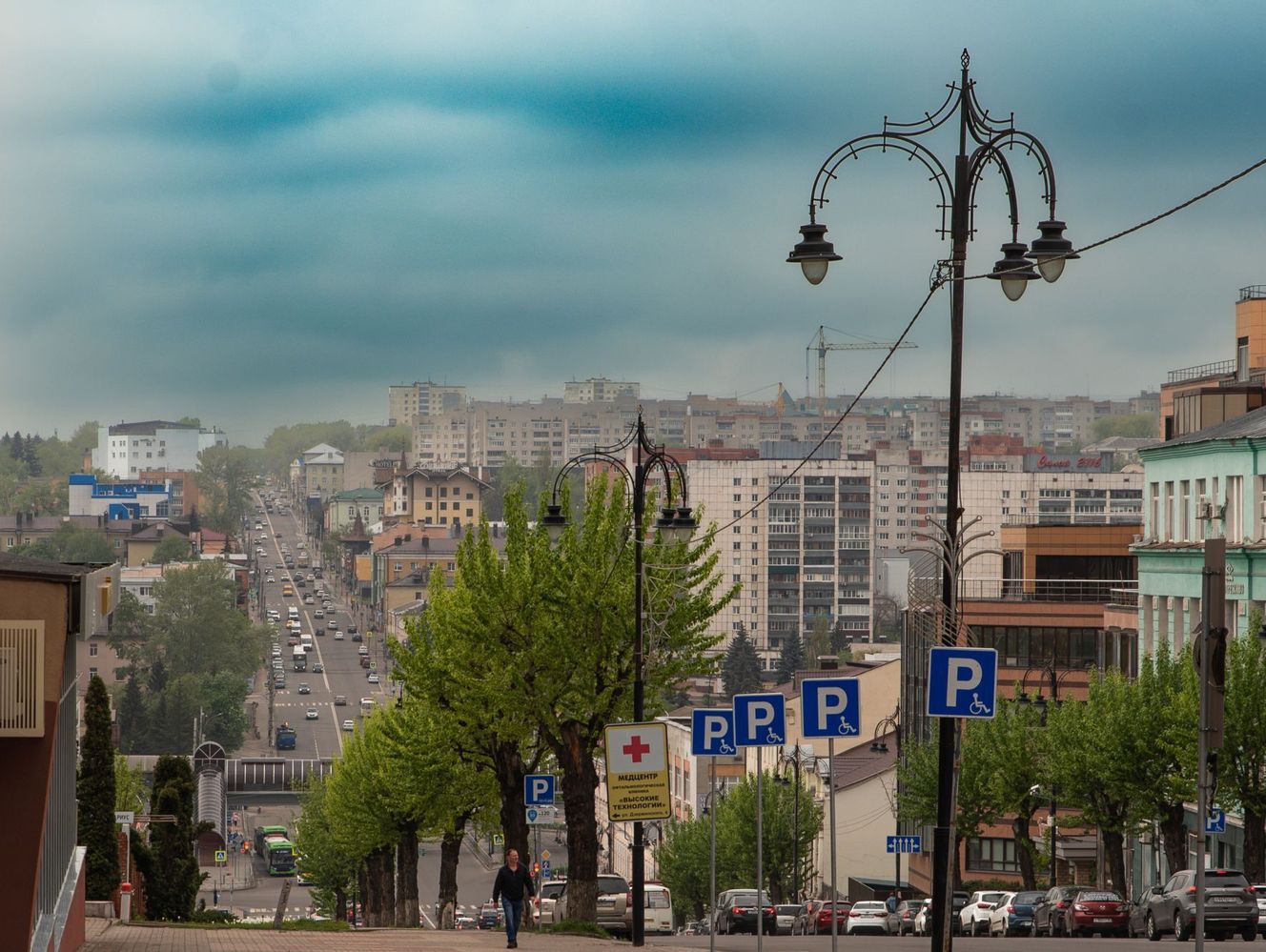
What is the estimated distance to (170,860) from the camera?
43844 millimetres

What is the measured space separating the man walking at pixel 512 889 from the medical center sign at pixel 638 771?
3731 mm

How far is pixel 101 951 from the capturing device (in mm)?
23094

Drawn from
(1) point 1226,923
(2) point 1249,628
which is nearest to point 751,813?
(2) point 1249,628

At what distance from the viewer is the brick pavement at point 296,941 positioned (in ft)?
83.0

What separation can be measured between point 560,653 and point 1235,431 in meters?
26.7

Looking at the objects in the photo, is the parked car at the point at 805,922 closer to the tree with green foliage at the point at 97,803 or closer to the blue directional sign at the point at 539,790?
the blue directional sign at the point at 539,790

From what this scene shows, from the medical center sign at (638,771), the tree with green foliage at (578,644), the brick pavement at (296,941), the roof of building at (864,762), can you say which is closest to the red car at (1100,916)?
the tree with green foliage at (578,644)

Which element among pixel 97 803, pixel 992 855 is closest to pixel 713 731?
pixel 97 803

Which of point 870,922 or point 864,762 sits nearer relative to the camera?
point 870,922

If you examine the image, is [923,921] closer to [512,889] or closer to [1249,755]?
[1249,755]

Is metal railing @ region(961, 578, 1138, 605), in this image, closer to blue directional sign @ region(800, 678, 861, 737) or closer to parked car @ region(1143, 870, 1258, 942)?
parked car @ region(1143, 870, 1258, 942)

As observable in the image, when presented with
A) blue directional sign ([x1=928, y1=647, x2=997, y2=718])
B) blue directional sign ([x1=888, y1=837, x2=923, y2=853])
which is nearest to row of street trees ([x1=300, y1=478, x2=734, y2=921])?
blue directional sign ([x1=928, y1=647, x2=997, y2=718])

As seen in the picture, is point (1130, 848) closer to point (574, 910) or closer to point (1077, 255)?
point (574, 910)

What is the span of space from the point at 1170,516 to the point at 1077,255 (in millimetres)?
46238
